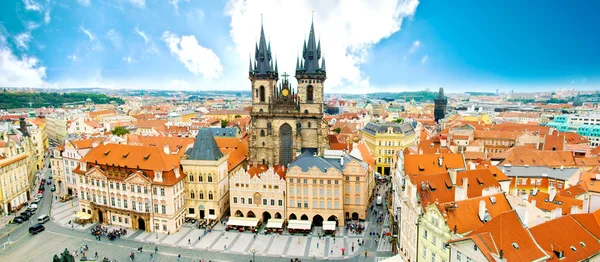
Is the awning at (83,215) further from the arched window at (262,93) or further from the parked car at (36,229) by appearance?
the arched window at (262,93)

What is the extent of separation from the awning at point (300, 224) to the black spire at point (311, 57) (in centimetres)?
3130

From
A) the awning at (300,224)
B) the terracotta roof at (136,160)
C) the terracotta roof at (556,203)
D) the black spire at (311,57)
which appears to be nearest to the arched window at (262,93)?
the black spire at (311,57)

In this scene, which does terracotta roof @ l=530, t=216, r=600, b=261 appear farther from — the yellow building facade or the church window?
the yellow building facade

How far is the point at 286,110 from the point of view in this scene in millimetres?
78375

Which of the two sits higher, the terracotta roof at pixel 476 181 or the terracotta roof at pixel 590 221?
the terracotta roof at pixel 476 181

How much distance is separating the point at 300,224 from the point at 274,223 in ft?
14.0

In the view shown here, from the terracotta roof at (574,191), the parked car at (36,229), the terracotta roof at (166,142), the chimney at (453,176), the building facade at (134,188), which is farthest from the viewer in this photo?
the terracotta roof at (166,142)

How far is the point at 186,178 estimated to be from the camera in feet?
215

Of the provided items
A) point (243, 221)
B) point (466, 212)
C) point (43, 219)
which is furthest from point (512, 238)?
point (43, 219)

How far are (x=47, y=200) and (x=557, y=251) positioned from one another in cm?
8531

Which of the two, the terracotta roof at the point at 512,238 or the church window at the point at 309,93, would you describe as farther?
the church window at the point at 309,93

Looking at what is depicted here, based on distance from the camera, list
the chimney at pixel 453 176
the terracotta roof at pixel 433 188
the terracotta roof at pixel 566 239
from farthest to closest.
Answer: the chimney at pixel 453 176 → the terracotta roof at pixel 433 188 → the terracotta roof at pixel 566 239

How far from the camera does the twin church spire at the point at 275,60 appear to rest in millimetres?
78188

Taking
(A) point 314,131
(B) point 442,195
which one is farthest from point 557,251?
(A) point 314,131
